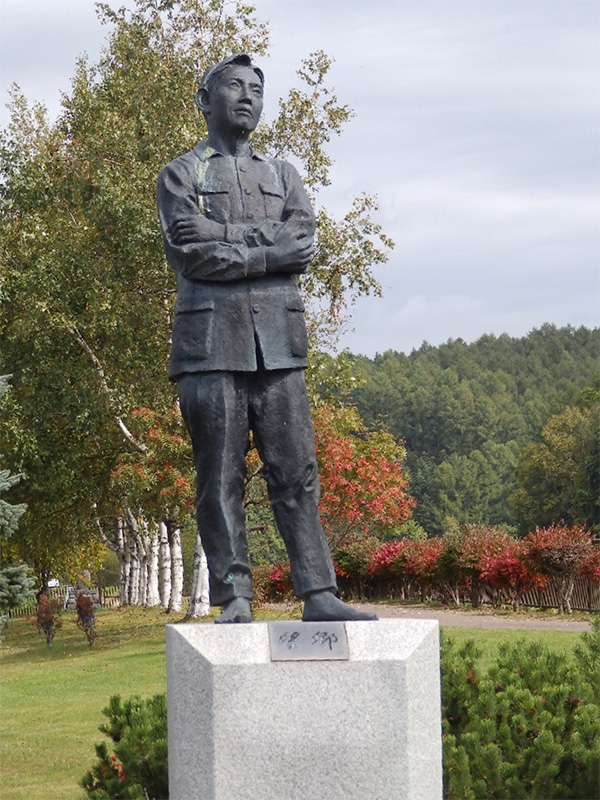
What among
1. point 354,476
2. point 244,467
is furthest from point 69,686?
point 244,467

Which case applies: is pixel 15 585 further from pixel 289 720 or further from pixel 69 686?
pixel 289 720

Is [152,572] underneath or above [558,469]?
underneath

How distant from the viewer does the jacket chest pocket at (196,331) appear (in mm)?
6332

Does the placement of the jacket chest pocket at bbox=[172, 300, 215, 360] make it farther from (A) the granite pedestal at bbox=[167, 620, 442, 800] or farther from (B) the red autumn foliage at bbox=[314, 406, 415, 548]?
(B) the red autumn foliage at bbox=[314, 406, 415, 548]

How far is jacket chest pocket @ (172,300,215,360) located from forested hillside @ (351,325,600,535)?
52.0 m

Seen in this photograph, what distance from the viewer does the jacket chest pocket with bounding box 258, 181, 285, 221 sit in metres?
A: 6.54

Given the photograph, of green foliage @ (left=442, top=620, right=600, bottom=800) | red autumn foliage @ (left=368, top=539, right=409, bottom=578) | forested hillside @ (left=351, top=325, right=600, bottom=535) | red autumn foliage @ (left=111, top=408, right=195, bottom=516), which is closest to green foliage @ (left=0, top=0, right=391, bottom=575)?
red autumn foliage @ (left=111, top=408, right=195, bottom=516)

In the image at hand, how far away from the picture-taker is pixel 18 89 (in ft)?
103

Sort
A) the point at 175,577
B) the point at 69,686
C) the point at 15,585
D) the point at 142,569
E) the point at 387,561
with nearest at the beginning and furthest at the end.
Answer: the point at 15,585 < the point at 69,686 < the point at 175,577 < the point at 387,561 < the point at 142,569

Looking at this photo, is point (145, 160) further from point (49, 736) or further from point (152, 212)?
point (49, 736)

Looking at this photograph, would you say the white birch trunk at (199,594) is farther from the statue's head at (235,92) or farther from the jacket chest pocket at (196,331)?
A: the statue's head at (235,92)

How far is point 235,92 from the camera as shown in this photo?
6520mm

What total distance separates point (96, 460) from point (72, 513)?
198cm

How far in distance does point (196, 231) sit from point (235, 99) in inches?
28.0
